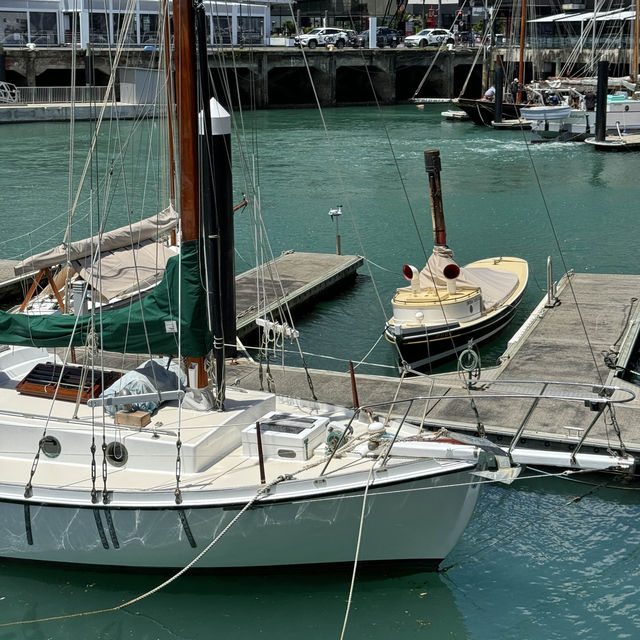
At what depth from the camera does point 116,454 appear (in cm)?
1392

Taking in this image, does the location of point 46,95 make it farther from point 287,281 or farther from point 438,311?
point 438,311

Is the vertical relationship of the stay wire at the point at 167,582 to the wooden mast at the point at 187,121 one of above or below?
below

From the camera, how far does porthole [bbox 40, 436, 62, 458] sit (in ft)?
46.5

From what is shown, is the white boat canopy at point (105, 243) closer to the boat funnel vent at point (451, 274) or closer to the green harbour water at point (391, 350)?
the green harbour water at point (391, 350)

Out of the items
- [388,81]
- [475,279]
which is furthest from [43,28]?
[475,279]

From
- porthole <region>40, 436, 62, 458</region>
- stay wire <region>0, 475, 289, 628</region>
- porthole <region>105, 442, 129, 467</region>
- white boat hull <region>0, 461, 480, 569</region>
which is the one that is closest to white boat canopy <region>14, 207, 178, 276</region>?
porthole <region>40, 436, 62, 458</region>

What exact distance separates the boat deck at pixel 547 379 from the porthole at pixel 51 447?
5142 millimetres

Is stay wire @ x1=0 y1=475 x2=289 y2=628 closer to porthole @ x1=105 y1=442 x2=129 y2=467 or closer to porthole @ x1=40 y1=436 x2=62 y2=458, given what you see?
porthole @ x1=105 y1=442 x2=129 y2=467

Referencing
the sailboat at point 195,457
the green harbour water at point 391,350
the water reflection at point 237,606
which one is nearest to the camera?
the sailboat at point 195,457

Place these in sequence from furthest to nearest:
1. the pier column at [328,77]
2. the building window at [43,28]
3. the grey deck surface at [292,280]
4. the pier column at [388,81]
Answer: the pier column at [388,81] → the building window at [43,28] → the pier column at [328,77] → the grey deck surface at [292,280]

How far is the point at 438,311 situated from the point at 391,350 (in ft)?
7.53

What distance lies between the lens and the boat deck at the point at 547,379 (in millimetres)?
16812

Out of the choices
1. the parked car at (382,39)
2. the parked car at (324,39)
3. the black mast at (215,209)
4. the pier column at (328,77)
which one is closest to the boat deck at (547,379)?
the black mast at (215,209)

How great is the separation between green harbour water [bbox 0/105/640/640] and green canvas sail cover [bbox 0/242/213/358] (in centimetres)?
215
